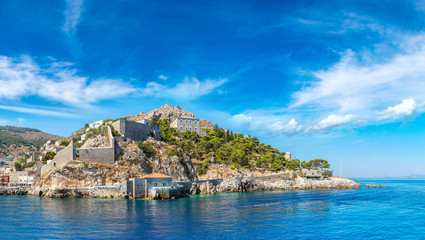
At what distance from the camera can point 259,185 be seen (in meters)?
66.4

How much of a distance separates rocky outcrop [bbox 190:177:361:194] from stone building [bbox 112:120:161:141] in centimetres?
1776

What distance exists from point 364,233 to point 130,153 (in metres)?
41.3

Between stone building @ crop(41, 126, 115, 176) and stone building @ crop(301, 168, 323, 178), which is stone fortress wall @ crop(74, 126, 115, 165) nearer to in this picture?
stone building @ crop(41, 126, 115, 176)

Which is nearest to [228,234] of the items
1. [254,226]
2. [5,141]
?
[254,226]

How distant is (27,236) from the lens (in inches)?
838

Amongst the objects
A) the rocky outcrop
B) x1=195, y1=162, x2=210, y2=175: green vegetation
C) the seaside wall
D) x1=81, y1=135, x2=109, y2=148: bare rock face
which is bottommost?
the rocky outcrop

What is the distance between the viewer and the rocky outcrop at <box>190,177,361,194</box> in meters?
56.7

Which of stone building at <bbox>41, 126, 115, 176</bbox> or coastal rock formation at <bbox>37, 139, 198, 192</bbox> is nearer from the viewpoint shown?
coastal rock formation at <bbox>37, 139, 198, 192</bbox>

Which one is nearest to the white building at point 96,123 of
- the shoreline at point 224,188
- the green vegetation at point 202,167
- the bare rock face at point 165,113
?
the bare rock face at point 165,113

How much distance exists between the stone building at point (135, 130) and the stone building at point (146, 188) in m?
18.3

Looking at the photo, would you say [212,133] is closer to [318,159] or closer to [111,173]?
[318,159]

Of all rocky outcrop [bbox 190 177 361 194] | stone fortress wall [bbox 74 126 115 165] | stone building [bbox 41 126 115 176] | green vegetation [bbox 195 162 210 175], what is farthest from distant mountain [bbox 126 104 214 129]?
stone fortress wall [bbox 74 126 115 165]

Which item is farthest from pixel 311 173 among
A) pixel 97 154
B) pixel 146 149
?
pixel 97 154

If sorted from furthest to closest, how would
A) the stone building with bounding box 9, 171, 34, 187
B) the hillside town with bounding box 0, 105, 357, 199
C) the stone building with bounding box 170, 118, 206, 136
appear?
the stone building with bounding box 170, 118, 206, 136 < the stone building with bounding box 9, 171, 34, 187 < the hillside town with bounding box 0, 105, 357, 199
